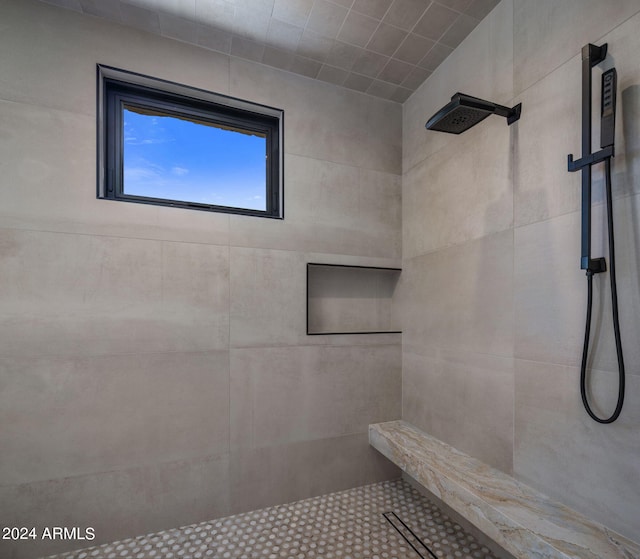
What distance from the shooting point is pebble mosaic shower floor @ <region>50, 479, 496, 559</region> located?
1.49 metres

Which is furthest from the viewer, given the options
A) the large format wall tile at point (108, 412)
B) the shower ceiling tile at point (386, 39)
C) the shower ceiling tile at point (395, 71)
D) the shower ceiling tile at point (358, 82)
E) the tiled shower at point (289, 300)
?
the shower ceiling tile at point (358, 82)

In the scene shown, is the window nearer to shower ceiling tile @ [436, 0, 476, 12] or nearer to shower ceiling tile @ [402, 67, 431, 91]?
shower ceiling tile @ [402, 67, 431, 91]

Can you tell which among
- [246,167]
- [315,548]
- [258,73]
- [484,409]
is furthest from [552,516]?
[258,73]

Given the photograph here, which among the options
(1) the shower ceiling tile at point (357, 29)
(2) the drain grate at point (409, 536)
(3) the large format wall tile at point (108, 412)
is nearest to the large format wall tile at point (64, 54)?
(1) the shower ceiling tile at point (357, 29)

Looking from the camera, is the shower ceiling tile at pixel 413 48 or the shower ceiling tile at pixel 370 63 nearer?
the shower ceiling tile at pixel 413 48

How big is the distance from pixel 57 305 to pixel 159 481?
95 centimetres

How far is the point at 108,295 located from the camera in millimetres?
1595

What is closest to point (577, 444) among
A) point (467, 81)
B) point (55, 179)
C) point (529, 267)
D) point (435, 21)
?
point (529, 267)

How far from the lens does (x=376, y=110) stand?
2191 millimetres

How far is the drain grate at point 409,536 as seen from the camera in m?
1.48

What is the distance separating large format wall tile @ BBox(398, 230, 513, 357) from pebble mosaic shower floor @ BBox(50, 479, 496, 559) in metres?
0.86

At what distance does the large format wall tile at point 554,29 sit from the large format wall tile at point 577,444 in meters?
1.14

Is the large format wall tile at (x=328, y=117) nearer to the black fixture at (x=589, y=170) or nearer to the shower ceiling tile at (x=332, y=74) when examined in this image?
the shower ceiling tile at (x=332, y=74)

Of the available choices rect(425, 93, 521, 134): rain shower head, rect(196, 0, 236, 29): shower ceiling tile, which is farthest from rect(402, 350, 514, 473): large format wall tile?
rect(196, 0, 236, 29): shower ceiling tile
